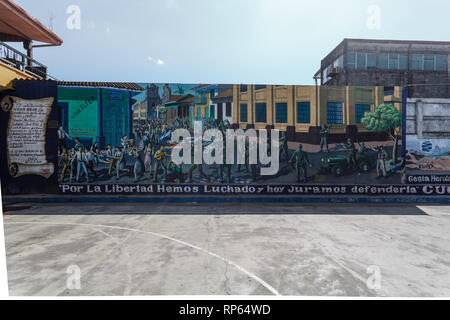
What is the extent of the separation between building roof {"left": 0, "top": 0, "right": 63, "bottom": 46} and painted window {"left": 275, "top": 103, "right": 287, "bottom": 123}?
13.2 m

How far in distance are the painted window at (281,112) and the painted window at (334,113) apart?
6.79 ft

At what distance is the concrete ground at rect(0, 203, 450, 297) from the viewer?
16.2ft

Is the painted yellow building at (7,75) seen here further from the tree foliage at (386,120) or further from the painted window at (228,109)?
the tree foliage at (386,120)

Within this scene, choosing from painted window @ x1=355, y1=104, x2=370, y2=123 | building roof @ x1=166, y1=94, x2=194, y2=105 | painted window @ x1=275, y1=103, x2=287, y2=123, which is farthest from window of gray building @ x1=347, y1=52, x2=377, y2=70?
building roof @ x1=166, y1=94, x2=194, y2=105

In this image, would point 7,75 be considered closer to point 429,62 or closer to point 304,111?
point 304,111

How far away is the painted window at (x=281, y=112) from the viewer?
1334 cm

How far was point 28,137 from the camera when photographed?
495 inches

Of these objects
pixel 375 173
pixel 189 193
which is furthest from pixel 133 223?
pixel 375 173

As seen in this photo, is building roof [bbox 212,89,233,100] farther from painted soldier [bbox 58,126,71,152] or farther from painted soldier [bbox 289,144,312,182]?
painted soldier [bbox 58,126,71,152]

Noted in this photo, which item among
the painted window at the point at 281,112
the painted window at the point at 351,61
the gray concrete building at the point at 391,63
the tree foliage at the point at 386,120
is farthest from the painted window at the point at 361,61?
the painted window at the point at 281,112

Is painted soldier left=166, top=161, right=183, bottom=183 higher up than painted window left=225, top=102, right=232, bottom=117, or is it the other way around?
painted window left=225, top=102, right=232, bottom=117

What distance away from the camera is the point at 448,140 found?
1327 cm

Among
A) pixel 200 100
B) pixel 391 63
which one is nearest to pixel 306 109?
pixel 200 100

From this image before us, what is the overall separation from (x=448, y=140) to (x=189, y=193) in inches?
497
